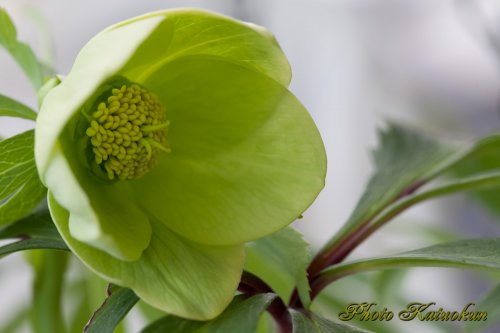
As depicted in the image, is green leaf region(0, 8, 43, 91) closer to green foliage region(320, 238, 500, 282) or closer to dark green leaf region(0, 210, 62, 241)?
dark green leaf region(0, 210, 62, 241)

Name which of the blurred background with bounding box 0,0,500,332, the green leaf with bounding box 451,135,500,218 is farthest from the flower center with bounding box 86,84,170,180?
the blurred background with bounding box 0,0,500,332

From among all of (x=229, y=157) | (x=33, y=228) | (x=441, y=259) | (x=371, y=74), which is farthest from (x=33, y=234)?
(x=371, y=74)

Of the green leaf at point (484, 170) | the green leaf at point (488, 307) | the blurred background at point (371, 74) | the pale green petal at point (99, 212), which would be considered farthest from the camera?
the blurred background at point (371, 74)

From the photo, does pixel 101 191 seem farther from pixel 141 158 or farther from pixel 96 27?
pixel 96 27

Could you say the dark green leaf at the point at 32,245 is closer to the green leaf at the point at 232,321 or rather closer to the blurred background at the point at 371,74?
the green leaf at the point at 232,321

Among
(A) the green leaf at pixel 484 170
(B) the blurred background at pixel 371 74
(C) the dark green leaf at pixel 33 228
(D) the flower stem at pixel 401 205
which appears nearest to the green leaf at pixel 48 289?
(C) the dark green leaf at pixel 33 228
